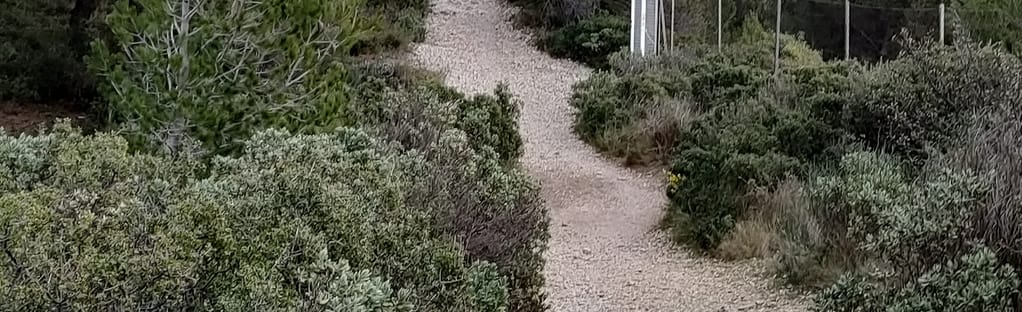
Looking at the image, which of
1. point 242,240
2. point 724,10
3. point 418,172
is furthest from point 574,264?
point 724,10

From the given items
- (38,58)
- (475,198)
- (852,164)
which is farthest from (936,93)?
(38,58)

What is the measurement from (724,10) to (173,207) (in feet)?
48.0

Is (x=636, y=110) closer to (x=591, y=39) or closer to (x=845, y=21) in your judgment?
(x=845, y=21)

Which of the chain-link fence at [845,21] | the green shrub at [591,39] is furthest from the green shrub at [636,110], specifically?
the green shrub at [591,39]

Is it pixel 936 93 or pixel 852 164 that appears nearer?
pixel 852 164

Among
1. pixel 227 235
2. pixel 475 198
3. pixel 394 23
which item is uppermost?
pixel 227 235

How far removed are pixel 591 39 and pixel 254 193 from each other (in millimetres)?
13338

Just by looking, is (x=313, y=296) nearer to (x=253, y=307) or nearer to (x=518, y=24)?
(x=253, y=307)

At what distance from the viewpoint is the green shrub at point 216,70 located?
4.68m

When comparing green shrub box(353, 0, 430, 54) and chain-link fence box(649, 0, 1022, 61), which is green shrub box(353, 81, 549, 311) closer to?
chain-link fence box(649, 0, 1022, 61)

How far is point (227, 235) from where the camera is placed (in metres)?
2.57

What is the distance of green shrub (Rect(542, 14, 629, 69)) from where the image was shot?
1577 centimetres

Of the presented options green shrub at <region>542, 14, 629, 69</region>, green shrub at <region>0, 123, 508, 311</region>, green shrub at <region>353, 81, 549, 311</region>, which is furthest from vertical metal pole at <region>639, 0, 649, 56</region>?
green shrub at <region>0, 123, 508, 311</region>

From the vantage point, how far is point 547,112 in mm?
12602
